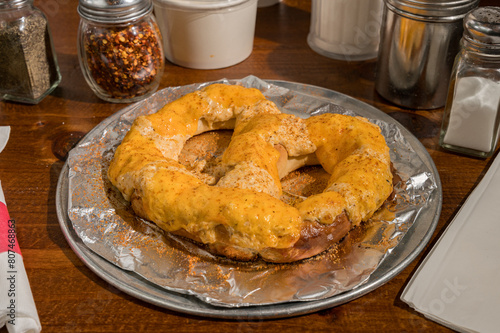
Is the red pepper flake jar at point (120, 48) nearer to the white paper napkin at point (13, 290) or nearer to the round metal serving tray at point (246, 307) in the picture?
the round metal serving tray at point (246, 307)

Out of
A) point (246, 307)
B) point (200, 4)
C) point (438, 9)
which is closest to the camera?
point (246, 307)

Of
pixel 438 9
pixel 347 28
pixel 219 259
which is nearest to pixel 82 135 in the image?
pixel 219 259

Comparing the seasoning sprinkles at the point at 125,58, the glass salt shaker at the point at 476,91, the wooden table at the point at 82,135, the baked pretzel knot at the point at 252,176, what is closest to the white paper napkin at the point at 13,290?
the wooden table at the point at 82,135

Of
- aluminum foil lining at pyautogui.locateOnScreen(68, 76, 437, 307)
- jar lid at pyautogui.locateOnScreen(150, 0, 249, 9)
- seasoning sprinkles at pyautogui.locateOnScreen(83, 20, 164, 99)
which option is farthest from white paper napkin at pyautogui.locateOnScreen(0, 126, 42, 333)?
jar lid at pyautogui.locateOnScreen(150, 0, 249, 9)

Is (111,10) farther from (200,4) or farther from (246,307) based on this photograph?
(246,307)

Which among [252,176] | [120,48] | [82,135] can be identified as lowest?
[82,135]
